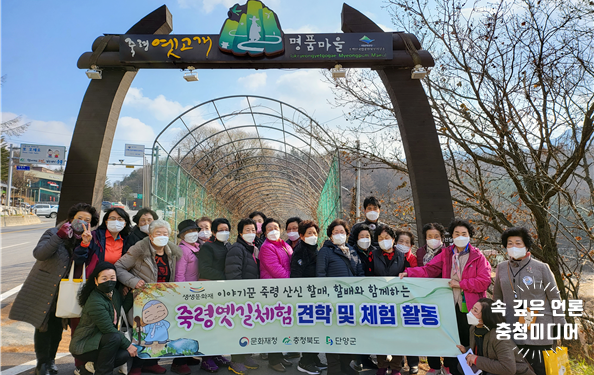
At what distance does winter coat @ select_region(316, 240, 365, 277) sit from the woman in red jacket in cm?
51

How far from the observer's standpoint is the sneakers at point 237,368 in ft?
13.4

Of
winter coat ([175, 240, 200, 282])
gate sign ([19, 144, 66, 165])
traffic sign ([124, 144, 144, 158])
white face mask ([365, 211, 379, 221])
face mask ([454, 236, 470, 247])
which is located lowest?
winter coat ([175, 240, 200, 282])

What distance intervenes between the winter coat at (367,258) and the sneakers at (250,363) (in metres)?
1.64

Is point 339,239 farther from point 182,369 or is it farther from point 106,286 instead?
point 106,286

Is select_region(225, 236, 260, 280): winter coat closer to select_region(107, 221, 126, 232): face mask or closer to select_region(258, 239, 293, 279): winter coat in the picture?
select_region(258, 239, 293, 279): winter coat

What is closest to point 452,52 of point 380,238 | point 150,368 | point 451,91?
point 451,91

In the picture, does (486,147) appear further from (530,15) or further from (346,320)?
(346,320)

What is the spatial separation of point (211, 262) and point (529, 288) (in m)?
3.30

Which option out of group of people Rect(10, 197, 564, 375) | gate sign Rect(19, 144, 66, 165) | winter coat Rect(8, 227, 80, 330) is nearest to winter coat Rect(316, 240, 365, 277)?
group of people Rect(10, 197, 564, 375)

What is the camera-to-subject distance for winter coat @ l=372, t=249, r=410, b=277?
13.9ft

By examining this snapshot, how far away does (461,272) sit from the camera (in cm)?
394

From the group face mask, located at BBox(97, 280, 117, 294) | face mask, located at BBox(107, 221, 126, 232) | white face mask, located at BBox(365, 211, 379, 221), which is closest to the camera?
face mask, located at BBox(97, 280, 117, 294)

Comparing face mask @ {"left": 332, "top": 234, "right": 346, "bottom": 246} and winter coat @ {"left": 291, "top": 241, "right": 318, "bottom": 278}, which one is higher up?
face mask @ {"left": 332, "top": 234, "right": 346, "bottom": 246}

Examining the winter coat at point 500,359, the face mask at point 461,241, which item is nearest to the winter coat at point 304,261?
the face mask at point 461,241
